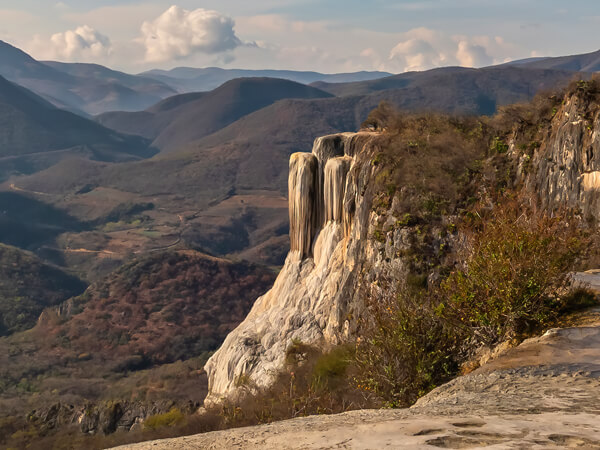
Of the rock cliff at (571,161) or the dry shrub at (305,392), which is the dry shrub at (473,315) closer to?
the dry shrub at (305,392)

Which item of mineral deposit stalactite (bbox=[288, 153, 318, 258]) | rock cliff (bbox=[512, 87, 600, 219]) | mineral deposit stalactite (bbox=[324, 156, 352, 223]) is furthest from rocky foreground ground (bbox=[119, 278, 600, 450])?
mineral deposit stalactite (bbox=[288, 153, 318, 258])

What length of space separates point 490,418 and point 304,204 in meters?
17.2

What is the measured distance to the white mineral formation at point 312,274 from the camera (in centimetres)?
2139

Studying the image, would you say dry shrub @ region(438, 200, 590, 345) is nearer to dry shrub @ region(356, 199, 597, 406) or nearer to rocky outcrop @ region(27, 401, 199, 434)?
dry shrub @ region(356, 199, 597, 406)

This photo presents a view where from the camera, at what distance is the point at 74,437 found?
31.3 meters

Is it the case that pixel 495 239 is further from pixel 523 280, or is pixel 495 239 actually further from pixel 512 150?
pixel 512 150

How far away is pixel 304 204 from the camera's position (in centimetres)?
2372

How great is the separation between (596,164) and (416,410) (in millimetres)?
12497

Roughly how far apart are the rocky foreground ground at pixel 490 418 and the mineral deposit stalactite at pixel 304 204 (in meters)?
14.6

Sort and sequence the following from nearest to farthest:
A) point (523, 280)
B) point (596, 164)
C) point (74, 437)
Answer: point (523, 280), point (596, 164), point (74, 437)

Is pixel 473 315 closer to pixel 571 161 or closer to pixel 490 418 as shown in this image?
pixel 490 418

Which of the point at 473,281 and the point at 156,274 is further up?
the point at 473,281

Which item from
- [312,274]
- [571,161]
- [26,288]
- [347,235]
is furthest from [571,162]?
[26,288]

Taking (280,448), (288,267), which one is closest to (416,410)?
(280,448)
